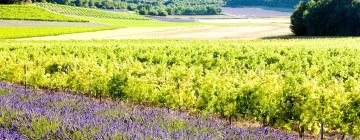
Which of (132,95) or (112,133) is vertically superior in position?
(112,133)

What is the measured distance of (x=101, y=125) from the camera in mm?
6289

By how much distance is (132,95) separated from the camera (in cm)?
1273

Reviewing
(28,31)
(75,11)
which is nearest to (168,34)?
(28,31)

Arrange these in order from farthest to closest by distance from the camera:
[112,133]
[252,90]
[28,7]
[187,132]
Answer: [28,7] → [252,90] → [187,132] → [112,133]

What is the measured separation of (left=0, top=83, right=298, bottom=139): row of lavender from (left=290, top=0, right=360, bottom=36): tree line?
62110 mm

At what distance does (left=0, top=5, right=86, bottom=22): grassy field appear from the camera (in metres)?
84.6

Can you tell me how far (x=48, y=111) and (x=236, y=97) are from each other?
4776 mm

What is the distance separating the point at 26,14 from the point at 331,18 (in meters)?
50.0

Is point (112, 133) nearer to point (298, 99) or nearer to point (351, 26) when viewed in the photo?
point (298, 99)

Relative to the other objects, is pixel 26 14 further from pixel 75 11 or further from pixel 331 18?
pixel 331 18

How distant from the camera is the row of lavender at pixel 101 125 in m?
5.92

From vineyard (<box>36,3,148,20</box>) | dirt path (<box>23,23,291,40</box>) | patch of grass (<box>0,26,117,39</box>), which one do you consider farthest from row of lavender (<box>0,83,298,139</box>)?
vineyard (<box>36,3,148,20</box>)

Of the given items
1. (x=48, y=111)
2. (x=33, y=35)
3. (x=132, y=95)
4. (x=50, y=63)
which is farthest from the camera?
(x=33, y=35)

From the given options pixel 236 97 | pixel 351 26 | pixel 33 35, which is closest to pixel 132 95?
pixel 236 97
